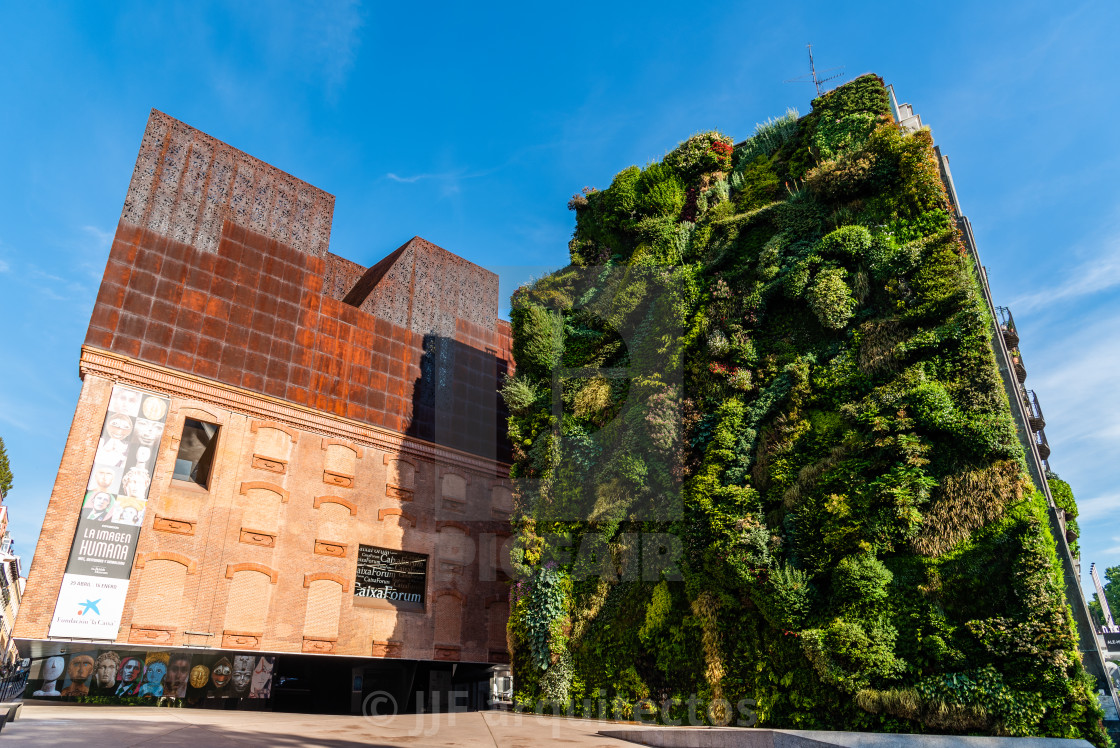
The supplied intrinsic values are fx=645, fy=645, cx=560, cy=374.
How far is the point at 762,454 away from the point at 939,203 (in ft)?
28.4

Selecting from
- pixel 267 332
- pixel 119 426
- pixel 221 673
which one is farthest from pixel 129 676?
pixel 267 332

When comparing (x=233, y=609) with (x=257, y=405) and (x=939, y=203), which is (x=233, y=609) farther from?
(x=939, y=203)

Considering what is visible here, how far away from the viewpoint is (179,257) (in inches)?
977

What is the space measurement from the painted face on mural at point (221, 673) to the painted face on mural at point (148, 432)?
9.83 m

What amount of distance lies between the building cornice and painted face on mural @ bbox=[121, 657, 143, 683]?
1004cm

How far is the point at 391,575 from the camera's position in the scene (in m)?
26.8

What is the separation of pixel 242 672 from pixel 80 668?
18.4 feet

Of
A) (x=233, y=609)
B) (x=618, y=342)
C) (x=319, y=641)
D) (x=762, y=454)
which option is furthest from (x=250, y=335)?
(x=762, y=454)

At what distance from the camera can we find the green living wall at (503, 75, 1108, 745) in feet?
47.4

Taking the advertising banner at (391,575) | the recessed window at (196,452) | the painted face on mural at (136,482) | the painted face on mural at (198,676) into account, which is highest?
the recessed window at (196,452)

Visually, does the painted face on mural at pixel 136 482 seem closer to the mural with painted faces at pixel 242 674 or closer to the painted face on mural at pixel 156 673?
the painted face on mural at pixel 156 673

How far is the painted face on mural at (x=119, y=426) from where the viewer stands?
21.6m

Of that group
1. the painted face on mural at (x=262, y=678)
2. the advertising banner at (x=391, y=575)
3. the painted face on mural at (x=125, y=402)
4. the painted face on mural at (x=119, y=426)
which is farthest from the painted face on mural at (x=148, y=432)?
the painted face on mural at (x=262, y=678)

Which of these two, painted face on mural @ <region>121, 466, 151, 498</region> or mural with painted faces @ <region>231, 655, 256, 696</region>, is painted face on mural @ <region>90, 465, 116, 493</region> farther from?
mural with painted faces @ <region>231, 655, 256, 696</region>
